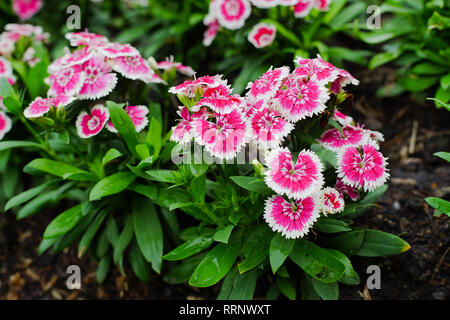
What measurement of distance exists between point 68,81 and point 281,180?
1121 millimetres

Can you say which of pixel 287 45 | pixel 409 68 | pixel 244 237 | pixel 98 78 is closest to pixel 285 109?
pixel 244 237

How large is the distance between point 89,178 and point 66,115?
0.32 m

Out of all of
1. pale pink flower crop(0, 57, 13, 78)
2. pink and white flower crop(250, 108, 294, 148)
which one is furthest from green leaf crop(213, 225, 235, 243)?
pale pink flower crop(0, 57, 13, 78)

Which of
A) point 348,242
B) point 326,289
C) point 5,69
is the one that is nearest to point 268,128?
point 348,242

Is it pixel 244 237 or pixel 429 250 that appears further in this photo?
pixel 429 250

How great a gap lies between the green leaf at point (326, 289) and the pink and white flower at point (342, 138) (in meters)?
0.58

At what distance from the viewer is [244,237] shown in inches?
76.2

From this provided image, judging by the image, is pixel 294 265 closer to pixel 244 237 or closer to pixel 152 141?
pixel 244 237

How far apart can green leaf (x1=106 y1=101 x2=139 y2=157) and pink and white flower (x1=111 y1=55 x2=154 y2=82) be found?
0.54 ft

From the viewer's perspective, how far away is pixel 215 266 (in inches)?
72.1

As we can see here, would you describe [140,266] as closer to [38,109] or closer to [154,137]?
[154,137]

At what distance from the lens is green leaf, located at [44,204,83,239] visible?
2086 mm

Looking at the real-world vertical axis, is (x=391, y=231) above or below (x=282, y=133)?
below

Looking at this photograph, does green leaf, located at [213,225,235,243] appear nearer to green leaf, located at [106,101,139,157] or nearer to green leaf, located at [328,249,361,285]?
green leaf, located at [328,249,361,285]
